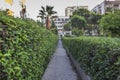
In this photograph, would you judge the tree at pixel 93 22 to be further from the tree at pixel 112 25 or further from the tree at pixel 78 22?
the tree at pixel 112 25

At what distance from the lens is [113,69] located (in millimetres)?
5070

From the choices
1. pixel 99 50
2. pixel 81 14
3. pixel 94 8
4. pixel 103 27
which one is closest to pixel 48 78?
pixel 99 50

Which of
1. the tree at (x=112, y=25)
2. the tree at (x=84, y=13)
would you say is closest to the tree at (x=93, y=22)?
the tree at (x=84, y=13)

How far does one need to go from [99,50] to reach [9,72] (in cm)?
326

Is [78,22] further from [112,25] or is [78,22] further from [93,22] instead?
[112,25]

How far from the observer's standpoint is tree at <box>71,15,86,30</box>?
83812mm

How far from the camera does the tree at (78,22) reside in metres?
83.8

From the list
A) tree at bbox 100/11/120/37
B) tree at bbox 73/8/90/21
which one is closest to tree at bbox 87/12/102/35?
tree at bbox 73/8/90/21

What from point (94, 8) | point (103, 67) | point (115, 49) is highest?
point (94, 8)

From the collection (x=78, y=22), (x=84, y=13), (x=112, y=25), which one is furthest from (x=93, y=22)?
(x=112, y=25)

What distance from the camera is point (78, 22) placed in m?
85.1

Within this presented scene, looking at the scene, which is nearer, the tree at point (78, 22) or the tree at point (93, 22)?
the tree at point (78, 22)

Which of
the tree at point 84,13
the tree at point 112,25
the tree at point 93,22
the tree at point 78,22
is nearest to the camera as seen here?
the tree at point 112,25

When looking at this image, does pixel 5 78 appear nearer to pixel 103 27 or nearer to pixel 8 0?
pixel 8 0
